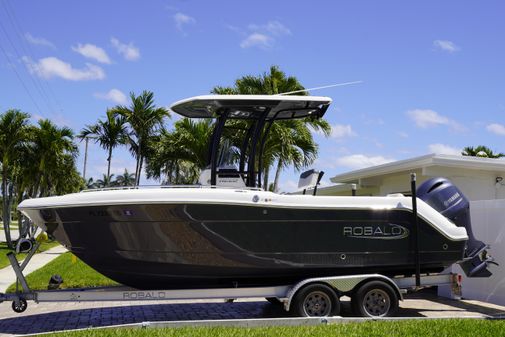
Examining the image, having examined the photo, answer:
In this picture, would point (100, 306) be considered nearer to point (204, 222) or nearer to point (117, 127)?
point (204, 222)

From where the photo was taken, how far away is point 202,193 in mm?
7742

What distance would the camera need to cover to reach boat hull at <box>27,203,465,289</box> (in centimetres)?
771

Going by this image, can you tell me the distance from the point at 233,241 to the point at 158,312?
241 centimetres

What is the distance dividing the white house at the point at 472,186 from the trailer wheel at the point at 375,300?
8.53 ft

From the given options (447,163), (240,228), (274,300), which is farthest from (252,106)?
(447,163)

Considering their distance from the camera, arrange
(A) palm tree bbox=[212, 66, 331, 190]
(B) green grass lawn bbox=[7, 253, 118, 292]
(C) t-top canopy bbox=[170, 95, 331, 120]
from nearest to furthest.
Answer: (C) t-top canopy bbox=[170, 95, 331, 120], (B) green grass lawn bbox=[7, 253, 118, 292], (A) palm tree bbox=[212, 66, 331, 190]

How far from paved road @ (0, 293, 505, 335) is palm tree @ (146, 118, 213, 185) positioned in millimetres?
8408

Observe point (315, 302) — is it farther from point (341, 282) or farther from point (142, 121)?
point (142, 121)

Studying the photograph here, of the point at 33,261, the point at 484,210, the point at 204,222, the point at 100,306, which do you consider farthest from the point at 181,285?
the point at 33,261

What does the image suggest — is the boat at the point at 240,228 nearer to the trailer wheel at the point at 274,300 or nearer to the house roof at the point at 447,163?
the trailer wheel at the point at 274,300

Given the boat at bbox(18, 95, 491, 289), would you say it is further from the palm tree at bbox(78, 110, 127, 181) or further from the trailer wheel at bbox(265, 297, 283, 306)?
the palm tree at bbox(78, 110, 127, 181)

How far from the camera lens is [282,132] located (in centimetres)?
1727

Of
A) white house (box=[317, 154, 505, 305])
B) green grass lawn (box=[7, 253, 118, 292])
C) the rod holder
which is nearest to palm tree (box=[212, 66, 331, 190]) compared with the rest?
white house (box=[317, 154, 505, 305])

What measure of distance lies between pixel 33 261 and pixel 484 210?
14.5 meters
